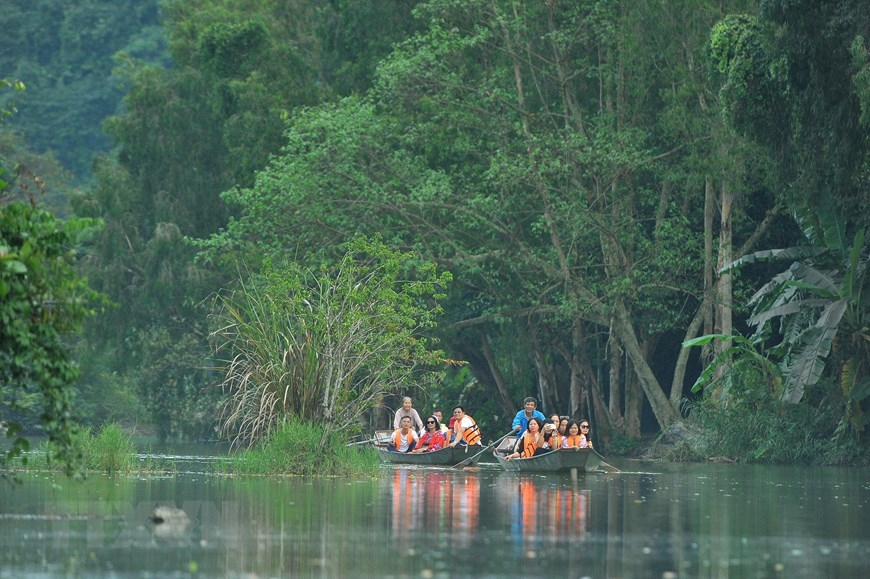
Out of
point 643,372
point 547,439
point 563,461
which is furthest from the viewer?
point 643,372

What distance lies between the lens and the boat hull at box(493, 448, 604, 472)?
28766 mm

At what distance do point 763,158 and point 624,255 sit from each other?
658 cm

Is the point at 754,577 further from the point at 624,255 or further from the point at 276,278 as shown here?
the point at 624,255

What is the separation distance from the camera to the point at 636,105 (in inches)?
1577

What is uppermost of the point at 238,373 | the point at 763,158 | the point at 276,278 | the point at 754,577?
the point at 763,158

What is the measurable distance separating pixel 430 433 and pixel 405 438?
615mm

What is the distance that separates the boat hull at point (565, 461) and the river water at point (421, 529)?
303 centimetres

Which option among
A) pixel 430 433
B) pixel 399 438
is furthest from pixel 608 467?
pixel 399 438

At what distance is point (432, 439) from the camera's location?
111 feet

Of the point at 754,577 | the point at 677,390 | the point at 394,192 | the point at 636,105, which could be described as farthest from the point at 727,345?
the point at 754,577

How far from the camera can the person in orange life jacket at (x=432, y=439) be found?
33781 millimetres

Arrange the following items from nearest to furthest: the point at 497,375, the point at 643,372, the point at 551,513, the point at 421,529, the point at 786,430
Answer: the point at 421,529
the point at 551,513
the point at 786,430
the point at 643,372
the point at 497,375

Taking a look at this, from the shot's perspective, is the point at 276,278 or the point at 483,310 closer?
the point at 276,278

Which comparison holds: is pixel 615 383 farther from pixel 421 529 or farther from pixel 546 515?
pixel 421 529
